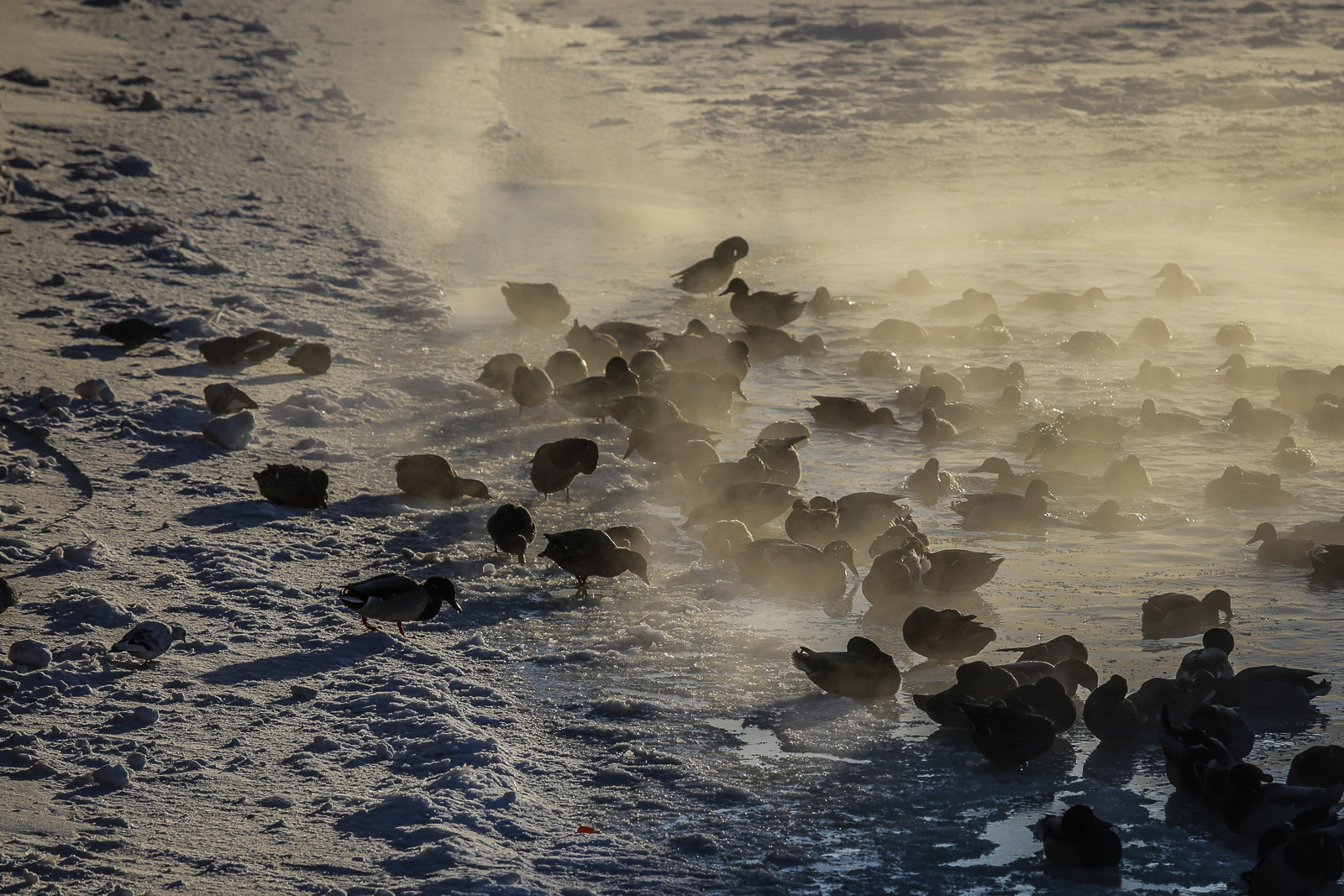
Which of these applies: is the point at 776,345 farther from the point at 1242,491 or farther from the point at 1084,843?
the point at 1084,843

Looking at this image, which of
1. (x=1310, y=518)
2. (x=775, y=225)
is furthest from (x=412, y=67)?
(x=1310, y=518)

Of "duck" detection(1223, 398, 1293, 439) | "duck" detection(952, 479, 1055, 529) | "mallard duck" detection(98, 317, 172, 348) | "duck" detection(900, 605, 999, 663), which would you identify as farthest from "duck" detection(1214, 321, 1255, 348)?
"mallard duck" detection(98, 317, 172, 348)

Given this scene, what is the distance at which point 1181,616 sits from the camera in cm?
568

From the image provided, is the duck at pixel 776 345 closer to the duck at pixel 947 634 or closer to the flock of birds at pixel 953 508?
the flock of birds at pixel 953 508

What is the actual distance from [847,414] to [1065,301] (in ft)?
14.0

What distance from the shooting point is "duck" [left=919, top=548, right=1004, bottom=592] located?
6.15 m

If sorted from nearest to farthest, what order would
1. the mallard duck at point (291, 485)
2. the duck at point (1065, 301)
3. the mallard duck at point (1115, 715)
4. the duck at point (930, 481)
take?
1. the mallard duck at point (1115, 715)
2. the mallard duck at point (291, 485)
3. the duck at point (930, 481)
4. the duck at point (1065, 301)

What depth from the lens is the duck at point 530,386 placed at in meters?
8.95

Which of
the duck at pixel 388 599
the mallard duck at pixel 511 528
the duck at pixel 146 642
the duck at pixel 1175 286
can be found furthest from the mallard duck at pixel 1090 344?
the duck at pixel 146 642

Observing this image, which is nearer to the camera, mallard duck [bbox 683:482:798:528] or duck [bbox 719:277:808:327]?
mallard duck [bbox 683:482:798:528]

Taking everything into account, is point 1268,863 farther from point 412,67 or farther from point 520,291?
point 412,67

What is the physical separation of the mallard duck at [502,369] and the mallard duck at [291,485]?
2522 millimetres

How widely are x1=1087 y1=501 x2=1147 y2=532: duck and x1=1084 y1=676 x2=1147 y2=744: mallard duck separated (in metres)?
2.56

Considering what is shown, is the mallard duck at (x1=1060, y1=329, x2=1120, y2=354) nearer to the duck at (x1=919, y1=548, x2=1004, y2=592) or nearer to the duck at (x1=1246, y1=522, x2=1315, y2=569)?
the duck at (x1=1246, y1=522, x2=1315, y2=569)
